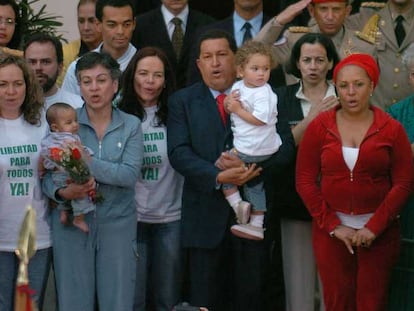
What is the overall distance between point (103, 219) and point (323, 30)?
7.04 feet

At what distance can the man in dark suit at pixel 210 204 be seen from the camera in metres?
7.39

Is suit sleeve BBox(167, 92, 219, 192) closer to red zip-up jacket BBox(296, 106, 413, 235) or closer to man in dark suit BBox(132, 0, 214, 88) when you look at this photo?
red zip-up jacket BBox(296, 106, 413, 235)

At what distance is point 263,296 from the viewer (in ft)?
24.8

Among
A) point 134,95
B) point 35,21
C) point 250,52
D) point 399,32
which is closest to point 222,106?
point 250,52

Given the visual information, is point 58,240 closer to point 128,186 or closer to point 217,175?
point 128,186

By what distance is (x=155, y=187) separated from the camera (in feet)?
24.9

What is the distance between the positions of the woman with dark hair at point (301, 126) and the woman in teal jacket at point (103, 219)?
Answer: 1030 mm

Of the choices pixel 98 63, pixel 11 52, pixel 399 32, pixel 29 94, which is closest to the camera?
pixel 29 94

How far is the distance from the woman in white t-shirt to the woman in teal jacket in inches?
4.6

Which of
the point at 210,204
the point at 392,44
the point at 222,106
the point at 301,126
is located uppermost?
the point at 392,44

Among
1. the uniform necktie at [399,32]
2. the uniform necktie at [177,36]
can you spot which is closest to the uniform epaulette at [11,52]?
the uniform necktie at [177,36]

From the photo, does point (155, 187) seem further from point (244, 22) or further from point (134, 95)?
point (244, 22)

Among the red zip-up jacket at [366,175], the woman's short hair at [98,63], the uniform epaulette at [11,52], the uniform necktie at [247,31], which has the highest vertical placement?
the uniform necktie at [247,31]

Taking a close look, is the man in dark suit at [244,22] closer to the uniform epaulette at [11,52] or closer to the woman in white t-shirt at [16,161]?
the uniform epaulette at [11,52]
